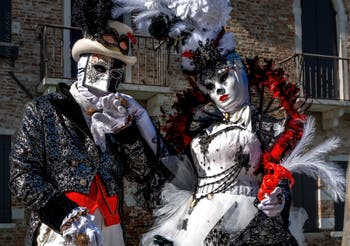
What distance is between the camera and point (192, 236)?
4066 millimetres

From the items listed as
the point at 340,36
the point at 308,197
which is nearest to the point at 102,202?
the point at 308,197

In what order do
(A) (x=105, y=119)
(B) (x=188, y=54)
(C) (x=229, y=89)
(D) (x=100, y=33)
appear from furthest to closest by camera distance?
(B) (x=188, y=54)
(C) (x=229, y=89)
(D) (x=100, y=33)
(A) (x=105, y=119)

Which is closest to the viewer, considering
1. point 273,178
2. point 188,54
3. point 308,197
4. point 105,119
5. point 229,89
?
point 105,119

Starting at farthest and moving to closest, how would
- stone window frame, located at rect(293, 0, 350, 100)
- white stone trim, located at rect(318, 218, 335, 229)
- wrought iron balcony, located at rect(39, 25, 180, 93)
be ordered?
stone window frame, located at rect(293, 0, 350, 100), white stone trim, located at rect(318, 218, 335, 229), wrought iron balcony, located at rect(39, 25, 180, 93)

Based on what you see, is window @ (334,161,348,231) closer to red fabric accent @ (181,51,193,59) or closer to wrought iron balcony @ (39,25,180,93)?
wrought iron balcony @ (39,25,180,93)

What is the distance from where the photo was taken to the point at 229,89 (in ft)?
13.8

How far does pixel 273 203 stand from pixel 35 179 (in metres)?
1.31

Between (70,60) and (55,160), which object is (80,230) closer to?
(55,160)

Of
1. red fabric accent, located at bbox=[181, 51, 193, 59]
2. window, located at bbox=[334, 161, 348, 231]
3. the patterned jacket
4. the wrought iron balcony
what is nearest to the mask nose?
red fabric accent, located at bbox=[181, 51, 193, 59]

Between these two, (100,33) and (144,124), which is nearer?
→ (100,33)

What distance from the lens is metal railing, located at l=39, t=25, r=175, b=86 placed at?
37.3 feet

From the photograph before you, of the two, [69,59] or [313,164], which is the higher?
[69,59]

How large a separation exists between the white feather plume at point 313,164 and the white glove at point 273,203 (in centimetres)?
18

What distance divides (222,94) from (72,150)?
1.05 meters
